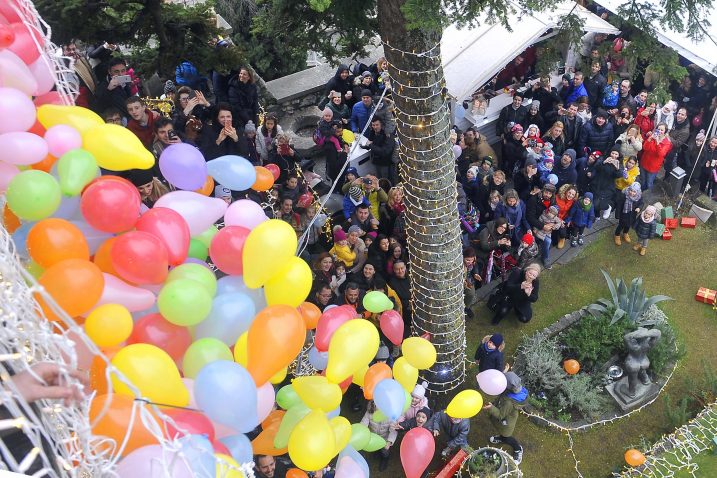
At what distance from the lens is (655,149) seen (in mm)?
8508

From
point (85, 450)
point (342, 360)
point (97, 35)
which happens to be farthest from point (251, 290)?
point (97, 35)

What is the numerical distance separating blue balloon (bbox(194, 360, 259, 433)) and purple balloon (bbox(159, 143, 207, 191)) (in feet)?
4.42

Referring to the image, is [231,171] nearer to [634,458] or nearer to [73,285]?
[73,285]

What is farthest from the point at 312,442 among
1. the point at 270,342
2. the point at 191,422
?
the point at 191,422

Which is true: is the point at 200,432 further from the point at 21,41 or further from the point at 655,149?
the point at 655,149

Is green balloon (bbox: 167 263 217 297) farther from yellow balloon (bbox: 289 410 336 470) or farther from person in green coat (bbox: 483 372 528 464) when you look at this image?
person in green coat (bbox: 483 372 528 464)

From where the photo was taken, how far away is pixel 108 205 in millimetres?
3449

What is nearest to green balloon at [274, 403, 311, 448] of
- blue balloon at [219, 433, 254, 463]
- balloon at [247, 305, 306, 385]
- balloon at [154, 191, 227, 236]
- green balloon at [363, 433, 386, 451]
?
blue balloon at [219, 433, 254, 463]

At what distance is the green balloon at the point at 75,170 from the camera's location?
3477 millimetres

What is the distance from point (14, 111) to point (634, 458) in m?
5.66

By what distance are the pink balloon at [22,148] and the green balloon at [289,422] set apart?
2.24 meters

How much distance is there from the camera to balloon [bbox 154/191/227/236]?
3928 mm

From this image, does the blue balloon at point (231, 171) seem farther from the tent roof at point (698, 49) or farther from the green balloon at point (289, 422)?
the tent roof at point (698, 49)

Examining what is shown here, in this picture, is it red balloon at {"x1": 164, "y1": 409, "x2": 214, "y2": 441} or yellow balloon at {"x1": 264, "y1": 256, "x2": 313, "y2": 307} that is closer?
red balloon at {"x1": 164, "y1": 409, "x2": 214, "y2": 441}
